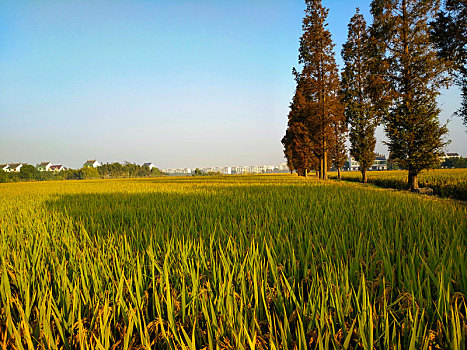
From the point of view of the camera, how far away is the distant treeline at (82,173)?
60.2 metres

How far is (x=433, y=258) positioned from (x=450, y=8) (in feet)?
53.9

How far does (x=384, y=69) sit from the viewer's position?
1388cm

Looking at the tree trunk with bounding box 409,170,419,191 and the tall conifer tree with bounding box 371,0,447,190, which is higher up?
the tall conifer tree with bounding box 371,0,447,190

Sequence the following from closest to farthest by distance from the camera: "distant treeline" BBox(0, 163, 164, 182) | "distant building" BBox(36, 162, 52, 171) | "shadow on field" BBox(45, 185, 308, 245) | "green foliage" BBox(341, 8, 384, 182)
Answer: "shadow on field" BBox(45, 185, 308, 245)
"green foliage" BBox(341, 8, 384, 182)
"distant treeline" BBox(0, 163, 164, 182)
"distant building" BBox(36, 162, 52, 171)

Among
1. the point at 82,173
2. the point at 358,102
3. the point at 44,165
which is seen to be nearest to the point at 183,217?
the point at 358,102

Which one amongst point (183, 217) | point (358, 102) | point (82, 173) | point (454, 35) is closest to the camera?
point (183, 217)

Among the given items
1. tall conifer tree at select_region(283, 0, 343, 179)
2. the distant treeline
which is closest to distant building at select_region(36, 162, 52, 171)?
the distant treeline

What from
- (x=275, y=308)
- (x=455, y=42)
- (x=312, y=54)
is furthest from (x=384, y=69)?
(x=275, y=308)

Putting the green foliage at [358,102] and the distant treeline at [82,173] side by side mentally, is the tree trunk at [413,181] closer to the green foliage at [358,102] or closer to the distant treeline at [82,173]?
the green foliage at [358,102]

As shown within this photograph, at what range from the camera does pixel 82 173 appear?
6862cm

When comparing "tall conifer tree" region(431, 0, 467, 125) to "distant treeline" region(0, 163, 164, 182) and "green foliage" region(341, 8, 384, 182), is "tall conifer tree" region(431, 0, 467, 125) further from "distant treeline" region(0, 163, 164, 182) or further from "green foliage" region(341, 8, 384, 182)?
"distant treeline" region(0, 163, 164, 182)

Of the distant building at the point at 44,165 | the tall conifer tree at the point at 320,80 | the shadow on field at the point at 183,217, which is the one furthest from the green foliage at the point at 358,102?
the distant building at the point at 44,165

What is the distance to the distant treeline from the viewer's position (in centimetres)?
6019

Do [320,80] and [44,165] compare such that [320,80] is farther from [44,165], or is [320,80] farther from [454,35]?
[44,165]
